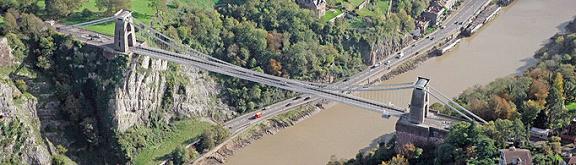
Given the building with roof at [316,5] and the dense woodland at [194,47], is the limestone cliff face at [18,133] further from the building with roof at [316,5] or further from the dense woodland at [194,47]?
the building with roof at [316,5]

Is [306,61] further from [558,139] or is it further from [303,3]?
[558,139]

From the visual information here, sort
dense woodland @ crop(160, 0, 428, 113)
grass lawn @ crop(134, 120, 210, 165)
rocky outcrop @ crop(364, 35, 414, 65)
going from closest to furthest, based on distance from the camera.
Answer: grass lawn @ crop(134, 120, 210, 165) → dense woodland @ crop(160, 0, 428, 113) → rocky outcrop @ crop(364, 35, 414, 65)

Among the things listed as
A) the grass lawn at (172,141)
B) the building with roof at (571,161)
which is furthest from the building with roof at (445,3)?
the building with roof at (571,161)

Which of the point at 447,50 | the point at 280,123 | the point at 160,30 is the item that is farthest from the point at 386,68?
the point at 160,30

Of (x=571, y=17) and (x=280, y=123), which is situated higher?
(x=571, y=17)

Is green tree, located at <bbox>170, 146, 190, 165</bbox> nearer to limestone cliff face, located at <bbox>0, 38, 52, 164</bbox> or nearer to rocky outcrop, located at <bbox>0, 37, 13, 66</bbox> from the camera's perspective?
limestone cliff face, located at <bbox>0, 38, 52, 164</bbox>

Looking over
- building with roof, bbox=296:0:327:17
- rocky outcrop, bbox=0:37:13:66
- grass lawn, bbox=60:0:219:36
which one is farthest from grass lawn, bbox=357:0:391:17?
rocky outcrop, bbox=0:37:13:66

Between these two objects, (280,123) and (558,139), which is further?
(280,123)
